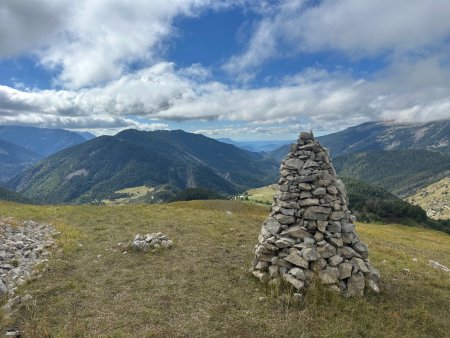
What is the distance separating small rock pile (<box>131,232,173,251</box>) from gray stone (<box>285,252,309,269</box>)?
30.6 ft

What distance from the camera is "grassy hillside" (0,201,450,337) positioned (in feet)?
40.3

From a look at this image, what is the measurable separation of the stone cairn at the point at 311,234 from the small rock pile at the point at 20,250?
12.0 m

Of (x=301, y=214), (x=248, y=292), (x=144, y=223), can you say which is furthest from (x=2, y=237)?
(x=301, y=214)

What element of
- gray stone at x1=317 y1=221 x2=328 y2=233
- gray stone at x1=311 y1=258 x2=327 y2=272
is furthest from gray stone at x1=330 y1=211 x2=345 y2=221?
gray stone at x1=311 y1=258 x2=327 y2=272

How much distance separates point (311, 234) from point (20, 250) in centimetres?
1738

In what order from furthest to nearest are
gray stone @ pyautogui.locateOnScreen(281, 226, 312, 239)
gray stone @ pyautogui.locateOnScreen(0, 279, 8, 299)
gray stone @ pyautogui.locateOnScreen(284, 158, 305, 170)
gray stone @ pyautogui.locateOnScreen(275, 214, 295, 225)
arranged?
gray stone @ pyautogui.locateOnScreen(284, 158, 305, 170) < gray stone @ pyautogui.locateOnScreen(275, 214, 295, 225) < gray stone @ pyautogui.locateOnScreen(281, 226, 312, 239) < gray stone @ pyautogui.locateOnScreen(0, 279, 8, 299)

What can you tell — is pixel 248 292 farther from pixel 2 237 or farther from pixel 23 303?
pixel 2 237

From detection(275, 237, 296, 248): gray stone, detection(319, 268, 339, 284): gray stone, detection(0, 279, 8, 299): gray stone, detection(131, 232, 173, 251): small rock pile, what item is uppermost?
detection(275, 237, 296, 248): gray stone

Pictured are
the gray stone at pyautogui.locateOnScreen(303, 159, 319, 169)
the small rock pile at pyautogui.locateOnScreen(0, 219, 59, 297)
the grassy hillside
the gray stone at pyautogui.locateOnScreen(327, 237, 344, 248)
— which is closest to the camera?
the grassy hillside

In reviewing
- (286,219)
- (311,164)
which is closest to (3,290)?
(286,219)

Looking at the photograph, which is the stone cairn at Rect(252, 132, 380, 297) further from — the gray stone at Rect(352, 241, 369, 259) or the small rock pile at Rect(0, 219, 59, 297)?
the small rock pile at Rect(0, 219, 59, 297)

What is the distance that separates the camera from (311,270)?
14883 mm

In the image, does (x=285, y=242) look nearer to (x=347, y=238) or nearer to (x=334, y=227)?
(x=334, y=227)

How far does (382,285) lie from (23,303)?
16.5 metres
